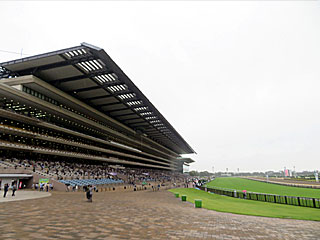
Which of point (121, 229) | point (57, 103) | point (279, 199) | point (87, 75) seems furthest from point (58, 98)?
point (279, 199)

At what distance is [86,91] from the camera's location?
41.3 metres

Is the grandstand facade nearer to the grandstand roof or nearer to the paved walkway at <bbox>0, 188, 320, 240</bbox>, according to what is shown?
the grandstand roof

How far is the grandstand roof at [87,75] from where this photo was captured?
2903cm

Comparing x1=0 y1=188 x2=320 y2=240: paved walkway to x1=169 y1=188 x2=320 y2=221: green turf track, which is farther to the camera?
x1=169 y1=188 x2=320 y2=221: green turf track

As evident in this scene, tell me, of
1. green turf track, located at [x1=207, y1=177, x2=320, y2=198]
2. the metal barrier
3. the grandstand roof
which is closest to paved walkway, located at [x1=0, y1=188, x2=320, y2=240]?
the metal barrier

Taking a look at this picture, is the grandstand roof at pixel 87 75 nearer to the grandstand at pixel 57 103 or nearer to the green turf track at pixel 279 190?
the grandstand at pixel 57 103

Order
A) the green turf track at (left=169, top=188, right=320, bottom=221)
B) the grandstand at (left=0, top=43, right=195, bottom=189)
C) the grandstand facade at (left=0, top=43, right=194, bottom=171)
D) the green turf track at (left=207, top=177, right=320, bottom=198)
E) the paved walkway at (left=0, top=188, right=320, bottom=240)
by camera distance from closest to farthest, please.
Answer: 1. the paved walkway at (left=0, top=188, right=320, bottom=240)
2. the green turf track at (left=169, top=188, right=320, bottom=221)
3. the grandstand at (left=0, top=43, right=195, bottom=189)
4. the grandstand facade at (left=0, top=43, right=194, bottom=171)
5. the green turf track at (left=207, top=177, right=320, bottom=198)

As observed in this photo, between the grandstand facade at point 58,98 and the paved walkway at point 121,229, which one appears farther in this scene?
the grandstand facade at point 58,98

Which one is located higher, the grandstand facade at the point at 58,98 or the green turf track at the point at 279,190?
the grandstand facade at the point at 58,98

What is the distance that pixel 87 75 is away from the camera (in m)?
34.0

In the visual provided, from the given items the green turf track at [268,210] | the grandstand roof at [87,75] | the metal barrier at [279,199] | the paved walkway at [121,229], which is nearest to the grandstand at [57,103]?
the grandstand roof at [87,75]

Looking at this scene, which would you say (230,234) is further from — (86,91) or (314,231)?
(86,91)

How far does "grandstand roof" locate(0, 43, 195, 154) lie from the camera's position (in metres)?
29.0

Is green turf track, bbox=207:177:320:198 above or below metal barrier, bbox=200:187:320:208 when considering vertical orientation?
below
